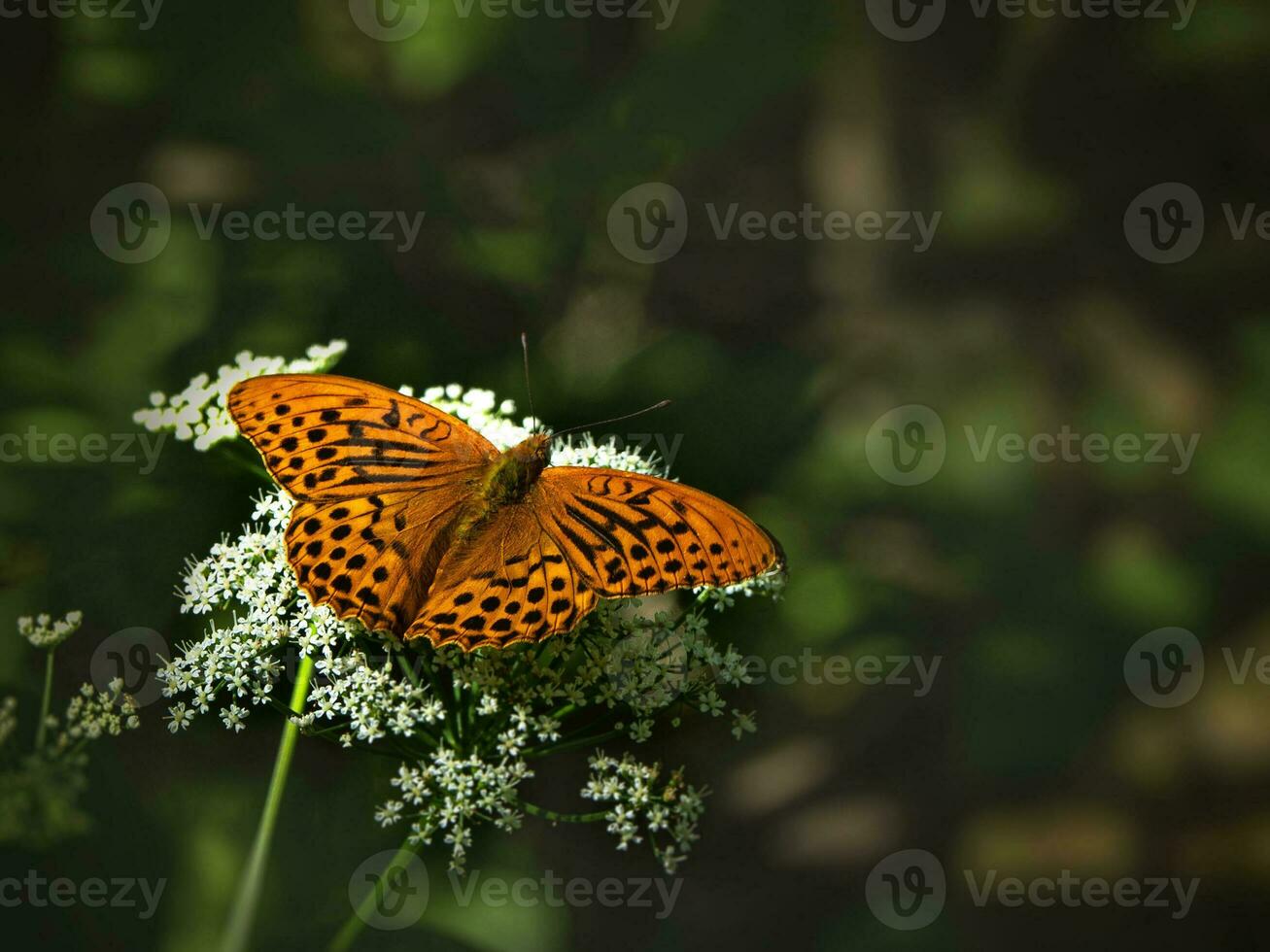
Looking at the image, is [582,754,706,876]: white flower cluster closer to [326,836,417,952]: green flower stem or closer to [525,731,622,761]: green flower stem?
[525,731,622,761]: green flower stem

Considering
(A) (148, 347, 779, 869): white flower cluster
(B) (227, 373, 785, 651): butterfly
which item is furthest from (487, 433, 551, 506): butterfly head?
(A) (148, 347, 779, 869): white flower cluster

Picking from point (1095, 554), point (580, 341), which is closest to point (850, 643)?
point (1095, 554)

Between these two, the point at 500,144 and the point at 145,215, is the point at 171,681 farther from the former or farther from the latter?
the point at 500,144

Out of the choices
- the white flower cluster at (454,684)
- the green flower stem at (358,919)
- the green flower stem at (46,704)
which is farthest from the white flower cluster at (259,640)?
the green flower stem at (358,919)

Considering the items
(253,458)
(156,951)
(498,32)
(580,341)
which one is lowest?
(156,951)

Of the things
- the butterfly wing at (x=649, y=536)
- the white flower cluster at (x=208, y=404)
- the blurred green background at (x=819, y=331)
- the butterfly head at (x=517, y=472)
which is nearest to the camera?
the butterfly wing at (x=649, y=536)

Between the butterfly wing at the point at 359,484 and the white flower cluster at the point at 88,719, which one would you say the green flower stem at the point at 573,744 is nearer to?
the butterfly wing at the point at 359,484
